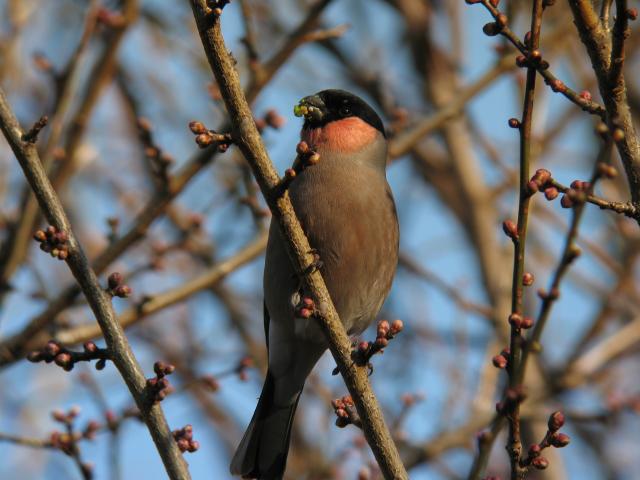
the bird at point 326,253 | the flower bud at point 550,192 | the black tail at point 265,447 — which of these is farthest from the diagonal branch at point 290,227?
the black tail at point 265,447

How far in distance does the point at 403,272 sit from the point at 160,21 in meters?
3.39

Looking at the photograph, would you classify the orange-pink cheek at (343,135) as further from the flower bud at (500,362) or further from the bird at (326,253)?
the flower bud at (500,362)

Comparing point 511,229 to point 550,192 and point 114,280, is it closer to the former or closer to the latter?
point 550,192

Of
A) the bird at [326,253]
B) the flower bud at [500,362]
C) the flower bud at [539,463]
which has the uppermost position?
the bird at [326,253]

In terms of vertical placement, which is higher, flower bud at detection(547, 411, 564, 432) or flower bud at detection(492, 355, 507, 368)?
flower bud at detection(492, 355, 507, 368)

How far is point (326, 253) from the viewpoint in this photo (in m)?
4.45

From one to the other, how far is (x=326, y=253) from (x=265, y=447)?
1.16m

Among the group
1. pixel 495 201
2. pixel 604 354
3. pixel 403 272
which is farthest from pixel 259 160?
pixel 403 272

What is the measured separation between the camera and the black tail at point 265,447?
4.76m

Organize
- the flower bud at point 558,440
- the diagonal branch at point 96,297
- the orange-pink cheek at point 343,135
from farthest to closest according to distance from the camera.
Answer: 1. the orange-pink cheek at point 343,135
2. the diagonal branch at point 96,297
3. the flower bud at point 558,440

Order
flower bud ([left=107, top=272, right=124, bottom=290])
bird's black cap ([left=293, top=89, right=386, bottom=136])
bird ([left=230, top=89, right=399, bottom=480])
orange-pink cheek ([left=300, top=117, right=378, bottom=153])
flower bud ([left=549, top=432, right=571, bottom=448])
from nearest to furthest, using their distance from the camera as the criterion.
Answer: flower bud ([left=549, top=432, right=571, bottom=448]) < flower bud ([left=107, top=272, right=124, bottom=290]) < bird ([left=230, top=89, right=399, bottom=480]) < orange-pink cheek ([left=300, top=117, right=378, bottom=153]) < bird's black cap ([left=293, top=89, right=386, bottom=136])

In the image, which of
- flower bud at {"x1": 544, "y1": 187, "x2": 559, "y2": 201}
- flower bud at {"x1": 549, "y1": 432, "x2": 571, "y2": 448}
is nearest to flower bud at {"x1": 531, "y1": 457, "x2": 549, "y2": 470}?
flower bud at {"x1": 549, "y1": 432, "x2": 571, "y2": 448}

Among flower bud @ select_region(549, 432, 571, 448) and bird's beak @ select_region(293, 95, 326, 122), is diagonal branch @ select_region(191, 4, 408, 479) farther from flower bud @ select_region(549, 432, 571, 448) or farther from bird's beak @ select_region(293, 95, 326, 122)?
bird's beak @ select_region(293, 95, 326, 122)

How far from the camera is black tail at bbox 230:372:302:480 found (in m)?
4.76
